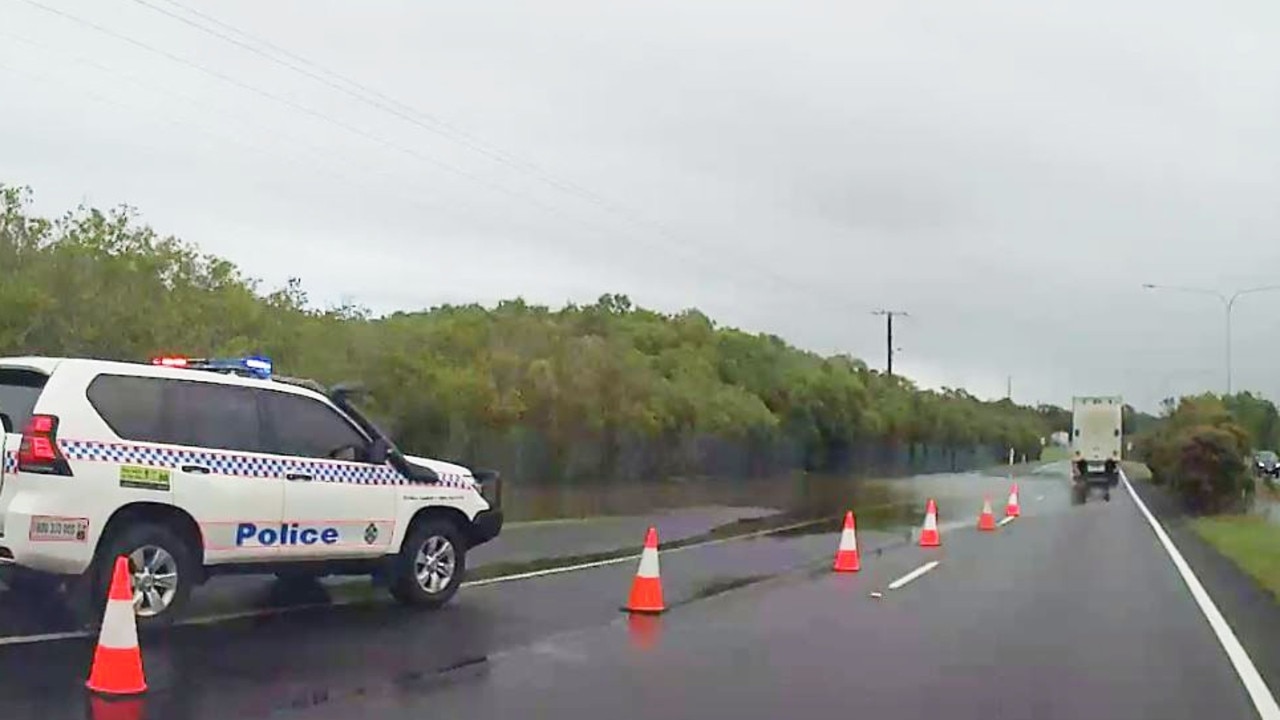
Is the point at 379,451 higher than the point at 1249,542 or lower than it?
higher

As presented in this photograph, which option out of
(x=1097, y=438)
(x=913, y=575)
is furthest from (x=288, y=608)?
(x=1097, y=438)

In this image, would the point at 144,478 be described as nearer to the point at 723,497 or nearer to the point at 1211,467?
the point at 723,497

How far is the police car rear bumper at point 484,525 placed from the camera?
13.9 meters

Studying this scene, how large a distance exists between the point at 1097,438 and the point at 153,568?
54124 mm

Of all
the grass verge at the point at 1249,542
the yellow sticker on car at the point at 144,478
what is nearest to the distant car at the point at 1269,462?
the grass verge at the point at 1249,542

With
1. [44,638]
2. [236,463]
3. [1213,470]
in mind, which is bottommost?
[44,638]

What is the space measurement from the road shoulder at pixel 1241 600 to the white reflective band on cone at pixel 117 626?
783cm

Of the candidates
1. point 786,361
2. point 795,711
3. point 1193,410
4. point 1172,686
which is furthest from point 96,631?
point 786,361

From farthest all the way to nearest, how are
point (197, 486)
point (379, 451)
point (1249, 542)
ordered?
point (1249, 542) < point (379, 451) < point (197, 486)

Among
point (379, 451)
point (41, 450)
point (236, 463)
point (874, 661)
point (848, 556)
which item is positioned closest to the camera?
point (41, 450)

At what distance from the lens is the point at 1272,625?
571 inches

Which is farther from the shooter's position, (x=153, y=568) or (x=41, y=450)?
(x=153, y=568)

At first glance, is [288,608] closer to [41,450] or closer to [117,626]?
[41,450]

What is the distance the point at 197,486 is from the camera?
1115 centimetres
